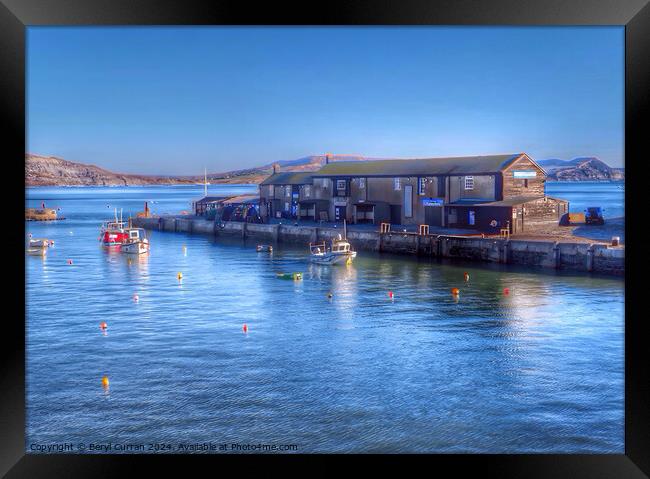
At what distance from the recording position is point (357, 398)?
1605cm

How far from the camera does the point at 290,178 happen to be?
5372 centimetres

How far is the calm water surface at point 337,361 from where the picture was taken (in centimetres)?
1425

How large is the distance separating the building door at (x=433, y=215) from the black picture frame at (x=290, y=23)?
3474cm

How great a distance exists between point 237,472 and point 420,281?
25.9m

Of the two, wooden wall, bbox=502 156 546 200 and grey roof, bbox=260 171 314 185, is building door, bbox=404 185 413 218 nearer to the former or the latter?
wooden wall, bbox=502 156 546 200

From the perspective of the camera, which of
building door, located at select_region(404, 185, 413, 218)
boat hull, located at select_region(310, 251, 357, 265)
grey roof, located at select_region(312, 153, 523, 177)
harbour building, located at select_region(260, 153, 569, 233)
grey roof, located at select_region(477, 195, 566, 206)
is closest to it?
grey roof, located at select_region(477, 195, 566, 206)

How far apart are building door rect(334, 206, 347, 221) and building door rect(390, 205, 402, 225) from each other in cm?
419

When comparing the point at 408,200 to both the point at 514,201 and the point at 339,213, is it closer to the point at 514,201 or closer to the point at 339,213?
the point at 339,213

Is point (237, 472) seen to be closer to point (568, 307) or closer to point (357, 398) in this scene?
point (357, 398)

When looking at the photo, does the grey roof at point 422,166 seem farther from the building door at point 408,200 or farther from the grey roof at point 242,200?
the grey roof at point 242,200

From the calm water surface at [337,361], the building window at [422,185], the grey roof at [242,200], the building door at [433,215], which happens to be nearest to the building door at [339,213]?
the building window at [422,185]

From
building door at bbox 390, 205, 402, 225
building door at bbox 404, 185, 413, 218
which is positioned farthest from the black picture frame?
building door at bbox 390, 205, 402, 225

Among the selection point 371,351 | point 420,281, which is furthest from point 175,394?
point 420,281

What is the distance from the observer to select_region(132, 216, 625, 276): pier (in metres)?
32.4
